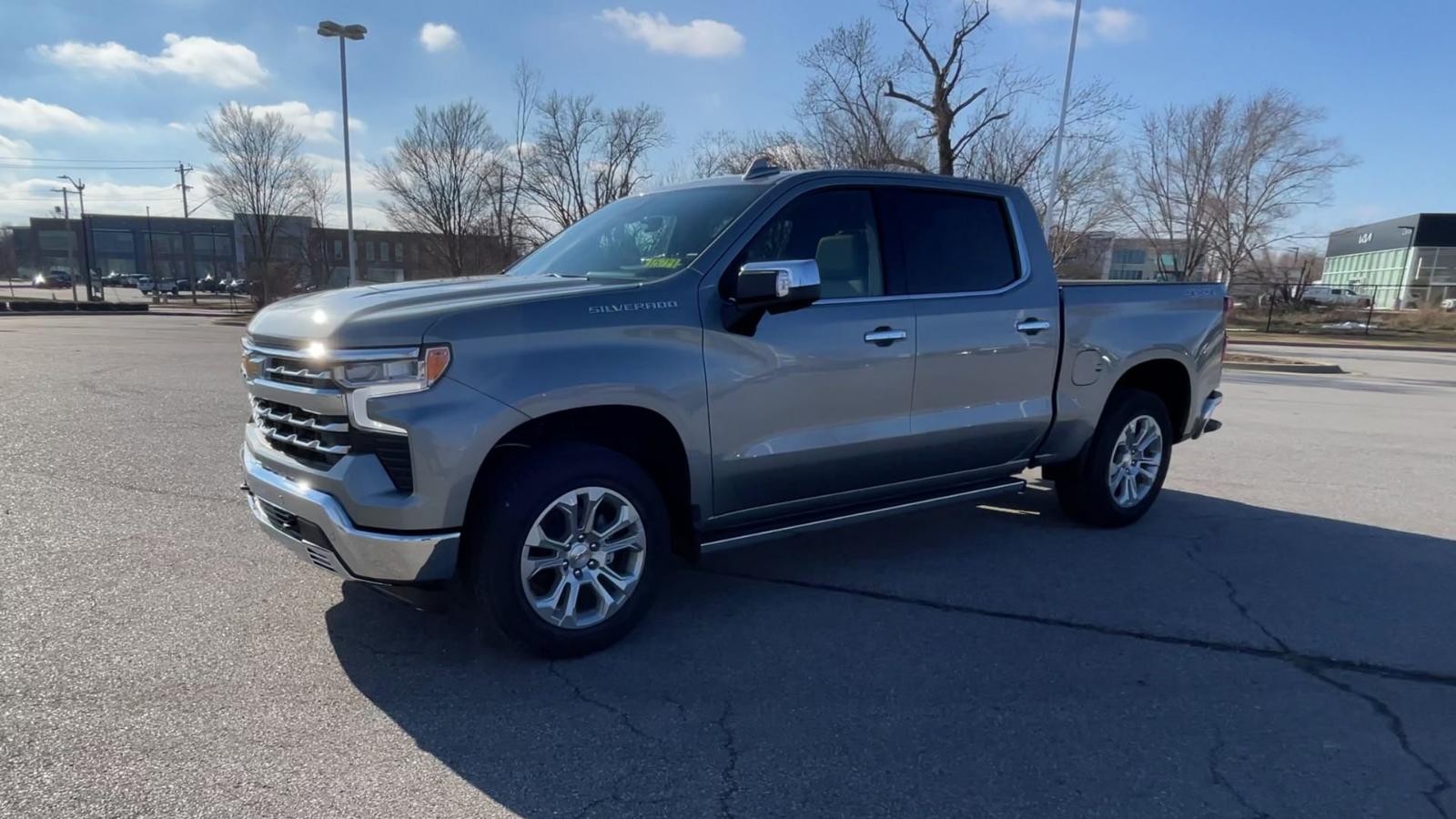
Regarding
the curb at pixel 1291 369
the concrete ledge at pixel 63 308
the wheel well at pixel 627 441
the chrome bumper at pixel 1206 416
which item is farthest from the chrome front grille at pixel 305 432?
the concrete ledge at pixel 63 308

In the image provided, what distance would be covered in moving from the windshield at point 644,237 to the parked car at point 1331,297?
174 feet

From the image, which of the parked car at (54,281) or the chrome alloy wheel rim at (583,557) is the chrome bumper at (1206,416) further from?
the parked car at (54,281)

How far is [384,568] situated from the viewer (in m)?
3.12

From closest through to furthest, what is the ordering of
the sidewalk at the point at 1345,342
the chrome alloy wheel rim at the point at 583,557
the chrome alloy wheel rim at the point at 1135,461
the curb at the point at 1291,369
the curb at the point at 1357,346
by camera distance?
the chrome alloy wheel rim at the point at 583,557 < the chrome alloy wheel rim at the point at 1135,461 < the curb at the point at 1291,369 < the curb at the point at 1357,346 < the sidewalk at the point at 1345,342

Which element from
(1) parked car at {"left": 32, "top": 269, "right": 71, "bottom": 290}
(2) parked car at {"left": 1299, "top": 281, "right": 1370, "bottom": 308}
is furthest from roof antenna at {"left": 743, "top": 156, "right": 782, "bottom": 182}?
(1) parked car at {"left": 32, "top": 269, "right": 71, "bottom": 290}

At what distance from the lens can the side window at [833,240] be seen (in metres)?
4.08

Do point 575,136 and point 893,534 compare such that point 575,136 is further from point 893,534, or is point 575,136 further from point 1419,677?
point 1419,677

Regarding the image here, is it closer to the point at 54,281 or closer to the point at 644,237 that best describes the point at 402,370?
the point at 644,237

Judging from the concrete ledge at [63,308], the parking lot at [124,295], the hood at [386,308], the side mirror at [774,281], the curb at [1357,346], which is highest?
the side mirror at [774,281]

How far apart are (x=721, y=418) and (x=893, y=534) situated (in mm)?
2101

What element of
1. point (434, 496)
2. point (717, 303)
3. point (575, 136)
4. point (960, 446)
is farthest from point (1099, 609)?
point (575, 136)

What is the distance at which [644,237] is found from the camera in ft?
14.2

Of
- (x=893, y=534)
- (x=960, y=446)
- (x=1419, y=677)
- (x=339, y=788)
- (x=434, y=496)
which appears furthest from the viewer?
(x=893, y=534)

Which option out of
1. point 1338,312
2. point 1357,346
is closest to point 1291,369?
point 1357,346
